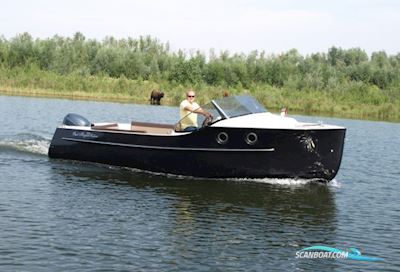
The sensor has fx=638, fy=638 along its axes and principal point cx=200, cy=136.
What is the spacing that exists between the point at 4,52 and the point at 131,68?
44.9 ft

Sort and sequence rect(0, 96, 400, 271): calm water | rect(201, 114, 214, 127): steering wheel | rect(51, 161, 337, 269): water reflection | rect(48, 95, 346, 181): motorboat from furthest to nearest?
1. rect(201, 114, 214, 127): steering wheel
2. rect(48, 95, 346, 181): motorboat
3. rect(51, 161, 337, 269): water reflection
4. rect(0, 96, 400, 271): calm water

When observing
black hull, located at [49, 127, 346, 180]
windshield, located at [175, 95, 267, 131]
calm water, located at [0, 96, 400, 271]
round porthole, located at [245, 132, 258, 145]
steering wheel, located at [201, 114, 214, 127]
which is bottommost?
calm water, located at [0, 96, 400, 271]

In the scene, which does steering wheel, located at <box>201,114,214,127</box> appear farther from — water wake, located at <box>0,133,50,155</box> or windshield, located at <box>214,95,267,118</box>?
water wake, located at <box>0,133,50,155</box>

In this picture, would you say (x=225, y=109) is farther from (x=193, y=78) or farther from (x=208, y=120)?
(x=193, y=78)

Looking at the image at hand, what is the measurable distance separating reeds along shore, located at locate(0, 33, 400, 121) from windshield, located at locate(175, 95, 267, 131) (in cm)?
3728

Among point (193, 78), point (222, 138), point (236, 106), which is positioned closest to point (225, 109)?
point (236, 106)

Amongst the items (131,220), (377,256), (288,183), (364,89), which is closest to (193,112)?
(288,183)

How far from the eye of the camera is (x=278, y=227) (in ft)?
36.9

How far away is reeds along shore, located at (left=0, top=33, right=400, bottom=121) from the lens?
54938 mm

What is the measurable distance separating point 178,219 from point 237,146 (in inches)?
150

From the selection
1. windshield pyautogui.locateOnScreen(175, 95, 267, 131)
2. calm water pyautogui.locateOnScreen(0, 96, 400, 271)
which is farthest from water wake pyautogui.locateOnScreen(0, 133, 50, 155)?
windshield pyautogui.locateOnScreen(175, 95, 267, 131)

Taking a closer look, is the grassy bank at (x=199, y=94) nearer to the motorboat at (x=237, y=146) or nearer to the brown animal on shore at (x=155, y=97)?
the brown animal on shore at (x=155, y=97)

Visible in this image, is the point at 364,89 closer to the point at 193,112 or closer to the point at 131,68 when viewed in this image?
the point at 131,68

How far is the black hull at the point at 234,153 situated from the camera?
14.5 meters
